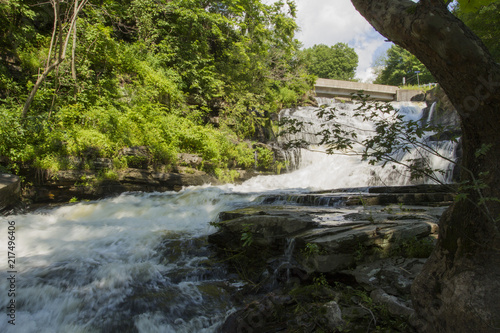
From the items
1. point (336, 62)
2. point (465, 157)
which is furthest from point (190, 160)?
point (336, 62)

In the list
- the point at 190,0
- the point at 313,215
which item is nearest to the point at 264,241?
the point at 313,215

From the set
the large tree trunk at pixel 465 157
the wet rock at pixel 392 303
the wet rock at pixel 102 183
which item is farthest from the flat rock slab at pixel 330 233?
the wet rock at pixel 102 183

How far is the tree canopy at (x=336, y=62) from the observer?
45062 mm

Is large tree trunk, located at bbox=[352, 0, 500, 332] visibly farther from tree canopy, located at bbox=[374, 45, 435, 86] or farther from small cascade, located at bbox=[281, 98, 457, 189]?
tree canopy, located at bbox=[374, 45, 435, 86]

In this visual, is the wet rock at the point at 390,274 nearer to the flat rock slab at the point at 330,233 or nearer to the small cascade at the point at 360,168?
the flat rock slab at the point at 330,233

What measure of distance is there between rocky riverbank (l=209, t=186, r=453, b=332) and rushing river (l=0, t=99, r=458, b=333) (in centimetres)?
45

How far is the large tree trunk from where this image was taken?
1628 millimetres

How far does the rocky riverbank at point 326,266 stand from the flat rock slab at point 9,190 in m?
4.80

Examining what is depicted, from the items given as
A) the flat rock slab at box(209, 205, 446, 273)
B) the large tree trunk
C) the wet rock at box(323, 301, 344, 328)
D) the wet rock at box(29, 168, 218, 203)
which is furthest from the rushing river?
the large tree trunk

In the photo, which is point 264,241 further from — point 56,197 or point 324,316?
point 56,197

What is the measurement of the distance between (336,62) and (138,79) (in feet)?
137

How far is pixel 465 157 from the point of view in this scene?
1.92 meters

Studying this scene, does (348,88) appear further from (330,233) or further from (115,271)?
(115,271)

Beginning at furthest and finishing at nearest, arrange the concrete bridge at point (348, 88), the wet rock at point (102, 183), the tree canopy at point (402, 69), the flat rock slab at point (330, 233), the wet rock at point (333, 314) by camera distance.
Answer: the tree canopy at point (402, 69)
the concrete bridge at point (348, 88)
the wet rock at point (102, 183)
the flat rock slab at point (330, 233)
the wet rock at point (333, 314)
